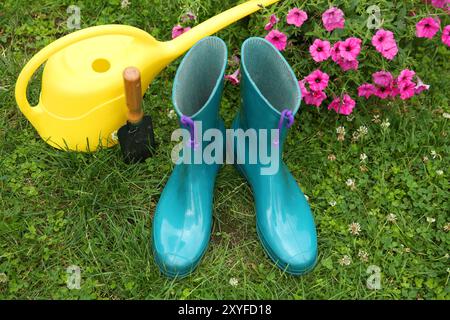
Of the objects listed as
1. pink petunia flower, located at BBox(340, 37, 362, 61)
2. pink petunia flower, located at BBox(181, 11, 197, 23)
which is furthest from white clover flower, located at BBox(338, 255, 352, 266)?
pink petunia flower, located at BBox(181, 11, 197, 23)

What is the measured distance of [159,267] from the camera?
1.53 meters

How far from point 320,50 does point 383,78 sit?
0.71 ft

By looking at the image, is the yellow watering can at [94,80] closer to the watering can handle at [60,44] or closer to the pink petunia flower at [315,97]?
the watering can handle at [60,44]

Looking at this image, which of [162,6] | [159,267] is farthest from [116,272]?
[162,6]

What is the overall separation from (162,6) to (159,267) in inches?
40.5

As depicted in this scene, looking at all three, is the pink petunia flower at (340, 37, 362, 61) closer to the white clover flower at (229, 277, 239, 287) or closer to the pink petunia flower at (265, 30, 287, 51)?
the pink petunia flower at (265, 30, 287, 51)

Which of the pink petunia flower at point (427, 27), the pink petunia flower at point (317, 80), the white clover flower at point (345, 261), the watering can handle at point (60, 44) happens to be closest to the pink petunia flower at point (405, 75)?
the pink petunia flower at point (427, 27)

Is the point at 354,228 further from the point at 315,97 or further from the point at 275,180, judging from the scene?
the point at 315,97

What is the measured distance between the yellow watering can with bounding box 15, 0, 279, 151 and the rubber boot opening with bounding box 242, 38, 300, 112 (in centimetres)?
25

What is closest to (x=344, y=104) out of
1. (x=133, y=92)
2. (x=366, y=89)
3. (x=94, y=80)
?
(x=366, y=89)

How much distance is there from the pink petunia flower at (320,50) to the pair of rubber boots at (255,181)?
6.2 inches

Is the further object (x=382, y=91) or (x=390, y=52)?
(x=382, y=91)

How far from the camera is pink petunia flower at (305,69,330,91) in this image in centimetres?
165

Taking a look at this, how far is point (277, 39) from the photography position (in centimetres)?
165
